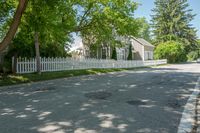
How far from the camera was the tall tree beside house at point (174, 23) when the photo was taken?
246 ft

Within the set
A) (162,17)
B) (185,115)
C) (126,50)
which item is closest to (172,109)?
(185,115)

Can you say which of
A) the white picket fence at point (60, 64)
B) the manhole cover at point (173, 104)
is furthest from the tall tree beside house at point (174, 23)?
the manhole cover at point (173, 104)

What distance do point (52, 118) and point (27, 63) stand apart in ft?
46.8

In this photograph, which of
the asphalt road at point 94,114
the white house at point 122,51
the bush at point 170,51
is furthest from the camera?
the bush at point 170,51

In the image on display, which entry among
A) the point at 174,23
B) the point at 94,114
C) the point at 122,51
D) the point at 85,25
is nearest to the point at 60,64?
the point at 85,25

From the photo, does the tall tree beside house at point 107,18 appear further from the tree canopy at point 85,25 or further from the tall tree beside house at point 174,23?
the tall tree beside house at point 174,23

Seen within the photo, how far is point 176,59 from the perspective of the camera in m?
69.4

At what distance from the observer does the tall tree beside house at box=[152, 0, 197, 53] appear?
7506 cm

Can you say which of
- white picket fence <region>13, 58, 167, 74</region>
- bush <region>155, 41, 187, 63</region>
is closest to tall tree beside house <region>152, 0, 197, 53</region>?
bush <region>155, 41, 187, 63</region>

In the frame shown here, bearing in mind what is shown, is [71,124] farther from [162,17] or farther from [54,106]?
[162,17]

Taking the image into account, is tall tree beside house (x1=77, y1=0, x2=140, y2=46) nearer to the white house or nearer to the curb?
the white house

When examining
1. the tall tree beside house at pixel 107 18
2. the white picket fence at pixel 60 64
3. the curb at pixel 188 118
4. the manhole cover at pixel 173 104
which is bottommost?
the curb at pixel 188 118

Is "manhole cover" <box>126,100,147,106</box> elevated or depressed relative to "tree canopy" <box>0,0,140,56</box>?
depressed

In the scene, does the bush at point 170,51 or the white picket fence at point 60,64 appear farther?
the bush at point 170,51
